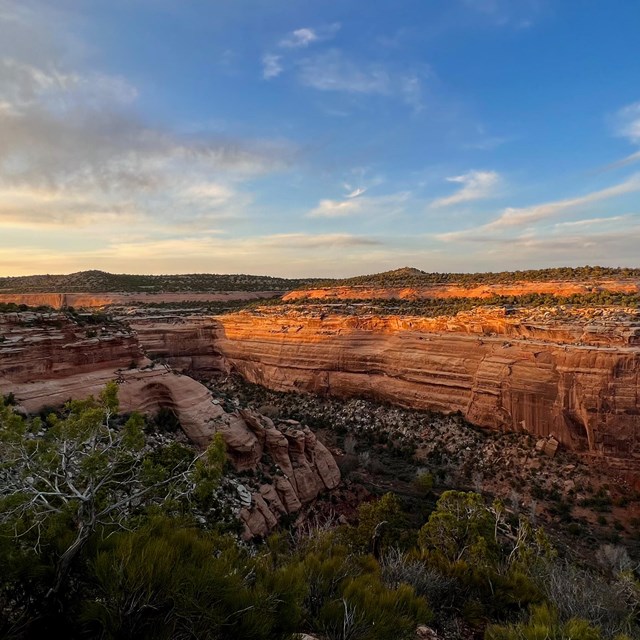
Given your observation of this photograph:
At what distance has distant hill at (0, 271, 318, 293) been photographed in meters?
55.6

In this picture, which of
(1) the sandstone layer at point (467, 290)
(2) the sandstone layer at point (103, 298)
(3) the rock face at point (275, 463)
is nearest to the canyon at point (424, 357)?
(1) the sandstone layer at point (467, 290)

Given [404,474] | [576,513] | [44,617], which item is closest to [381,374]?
[404,474]

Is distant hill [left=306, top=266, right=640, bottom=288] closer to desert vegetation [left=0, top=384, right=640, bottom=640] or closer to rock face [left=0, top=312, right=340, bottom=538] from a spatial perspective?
rock face [left=0, top=312, right=340, bottom=538]

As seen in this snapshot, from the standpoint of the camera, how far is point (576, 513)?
639 inches

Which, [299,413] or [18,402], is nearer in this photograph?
[18,402]

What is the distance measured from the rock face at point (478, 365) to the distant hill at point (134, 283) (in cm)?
2536

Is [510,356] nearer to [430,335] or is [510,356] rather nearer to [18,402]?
[430,335]

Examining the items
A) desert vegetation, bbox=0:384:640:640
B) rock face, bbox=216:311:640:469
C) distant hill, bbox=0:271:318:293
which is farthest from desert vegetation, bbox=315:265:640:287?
desert vegetation, bbox=0:384:640:640

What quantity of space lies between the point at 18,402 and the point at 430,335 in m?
20.4

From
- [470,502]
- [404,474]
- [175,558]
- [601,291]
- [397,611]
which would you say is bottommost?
[404,474]

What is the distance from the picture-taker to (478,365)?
22359mm

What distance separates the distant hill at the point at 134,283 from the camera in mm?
55638

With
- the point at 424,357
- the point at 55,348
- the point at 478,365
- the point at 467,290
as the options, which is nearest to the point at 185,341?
the point at 424,357

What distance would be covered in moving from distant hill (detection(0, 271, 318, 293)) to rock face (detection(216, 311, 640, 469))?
2536 centimetres
